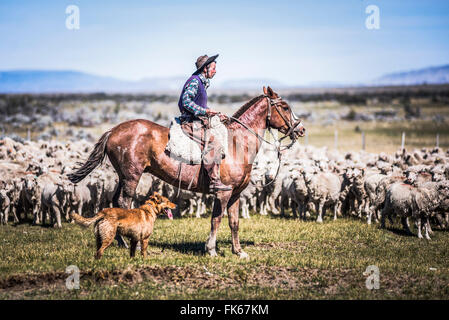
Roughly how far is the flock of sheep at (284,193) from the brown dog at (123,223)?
14.0 ft

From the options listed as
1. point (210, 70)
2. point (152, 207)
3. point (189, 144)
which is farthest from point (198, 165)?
point (210, 70)

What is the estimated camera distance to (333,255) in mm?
11125

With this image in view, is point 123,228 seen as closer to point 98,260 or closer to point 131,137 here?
point 98,260

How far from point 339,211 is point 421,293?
9.69 metres

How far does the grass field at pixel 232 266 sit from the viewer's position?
26.9 ft

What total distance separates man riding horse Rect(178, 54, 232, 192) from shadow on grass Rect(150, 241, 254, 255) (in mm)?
1713

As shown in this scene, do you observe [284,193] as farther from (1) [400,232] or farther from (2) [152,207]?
(2) [152,207]

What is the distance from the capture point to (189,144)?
1024 centimetres

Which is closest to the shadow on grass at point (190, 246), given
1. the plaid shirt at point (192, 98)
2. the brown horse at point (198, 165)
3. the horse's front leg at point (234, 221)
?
the brown horse at point (198, 165)

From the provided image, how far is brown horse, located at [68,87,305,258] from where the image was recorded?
10383mm

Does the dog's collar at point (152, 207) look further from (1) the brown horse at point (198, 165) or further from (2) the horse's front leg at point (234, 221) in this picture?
(2) the horse's front leg at point (234, 221)

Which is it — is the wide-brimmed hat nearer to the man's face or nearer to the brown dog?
the man's face

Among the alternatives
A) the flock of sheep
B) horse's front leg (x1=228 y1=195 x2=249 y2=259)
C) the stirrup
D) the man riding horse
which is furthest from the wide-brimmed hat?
A: the flock of sheep

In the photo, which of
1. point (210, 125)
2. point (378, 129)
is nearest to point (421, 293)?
point (210, 125)
